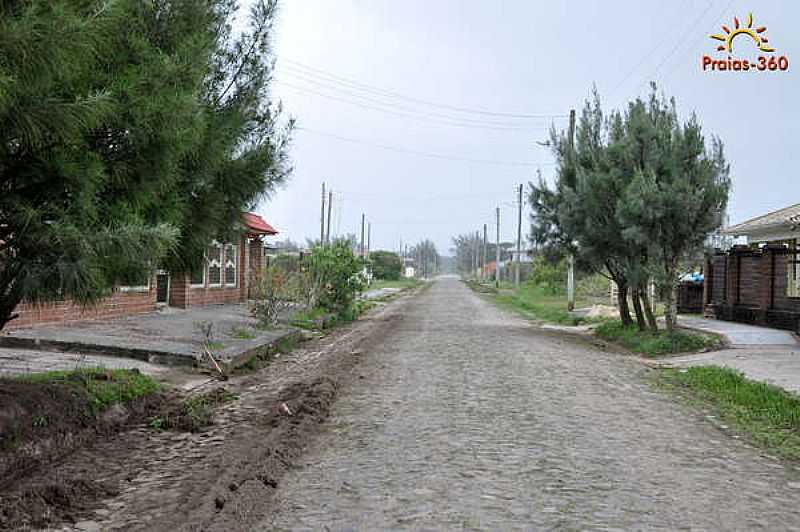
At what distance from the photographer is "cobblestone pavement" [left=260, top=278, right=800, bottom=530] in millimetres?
5051

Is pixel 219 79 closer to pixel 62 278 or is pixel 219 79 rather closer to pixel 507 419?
pixel 62 278

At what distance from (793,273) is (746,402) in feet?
39.0

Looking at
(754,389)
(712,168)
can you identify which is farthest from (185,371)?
(712,168)

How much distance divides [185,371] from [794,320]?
13984 millimetres

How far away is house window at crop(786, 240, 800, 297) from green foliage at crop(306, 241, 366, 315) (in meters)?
13.0

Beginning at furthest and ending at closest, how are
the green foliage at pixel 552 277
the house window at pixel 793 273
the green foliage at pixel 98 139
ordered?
the green foliage at pixel 552 277
the house window at pixel 793 273
the green foliage at pixel 98 139

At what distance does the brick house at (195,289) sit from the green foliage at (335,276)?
194cm

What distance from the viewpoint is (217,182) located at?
7.91 metres

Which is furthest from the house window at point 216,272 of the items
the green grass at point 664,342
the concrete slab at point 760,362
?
the concrete slab at point 760,362

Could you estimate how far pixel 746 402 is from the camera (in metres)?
10.0

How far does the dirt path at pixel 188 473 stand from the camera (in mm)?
5074

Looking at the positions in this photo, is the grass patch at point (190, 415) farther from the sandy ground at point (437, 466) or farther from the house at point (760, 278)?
the house at point (760, 278)

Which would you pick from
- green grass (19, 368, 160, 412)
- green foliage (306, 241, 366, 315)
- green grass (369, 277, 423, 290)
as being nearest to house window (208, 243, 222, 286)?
green foliage (306, 241, 366, 315)

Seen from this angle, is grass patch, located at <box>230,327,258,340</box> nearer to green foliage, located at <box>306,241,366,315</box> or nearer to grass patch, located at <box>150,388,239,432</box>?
grass patch, located at <box>150,388,239,432</box>
